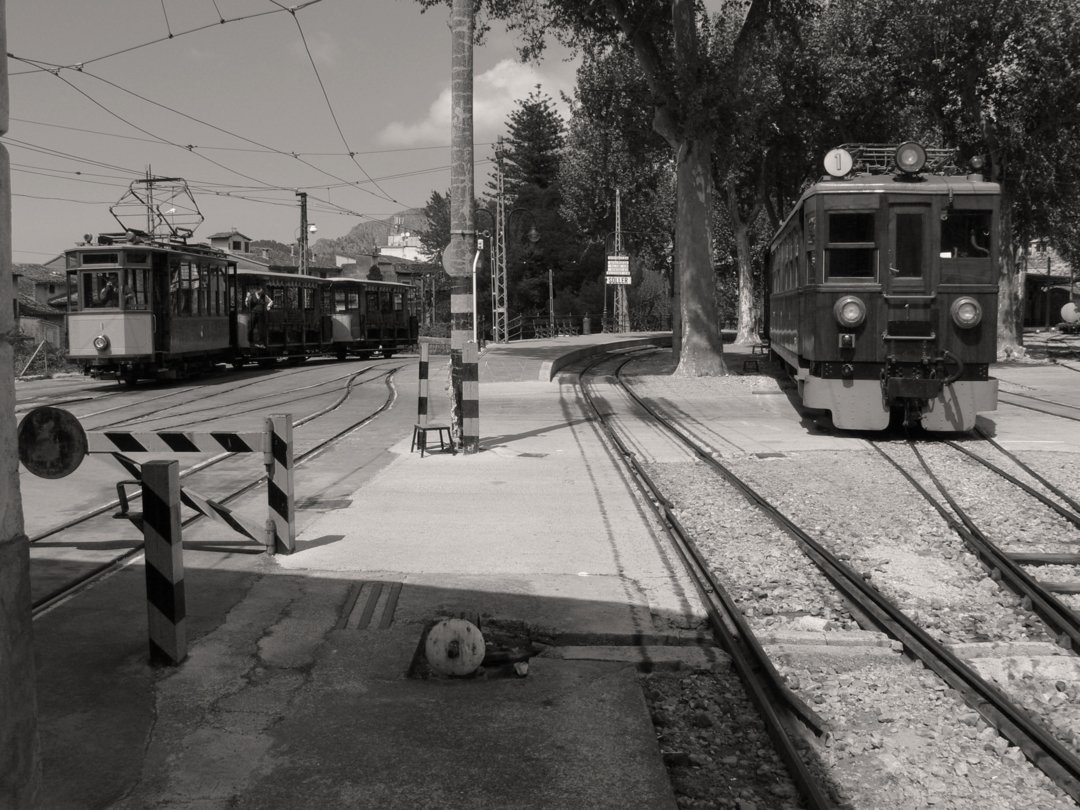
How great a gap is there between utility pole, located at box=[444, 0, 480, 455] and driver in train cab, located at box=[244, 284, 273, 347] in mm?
18592

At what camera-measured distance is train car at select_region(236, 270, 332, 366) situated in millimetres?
30188

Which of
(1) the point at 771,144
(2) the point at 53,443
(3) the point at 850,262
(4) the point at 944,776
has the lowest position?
(4) the point at 944,776

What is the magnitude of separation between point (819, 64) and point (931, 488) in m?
24.7

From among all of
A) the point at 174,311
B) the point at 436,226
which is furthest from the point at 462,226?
the point at 436,226

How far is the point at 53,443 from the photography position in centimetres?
340

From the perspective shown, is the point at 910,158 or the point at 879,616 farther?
the point at 910,158

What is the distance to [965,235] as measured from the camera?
13.1m

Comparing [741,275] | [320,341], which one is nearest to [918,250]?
[320,341]

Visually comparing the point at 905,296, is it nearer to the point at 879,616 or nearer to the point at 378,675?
the point at 879,616

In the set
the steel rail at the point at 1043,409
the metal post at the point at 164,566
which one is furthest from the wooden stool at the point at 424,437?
the steel rail at the point at 1043,409

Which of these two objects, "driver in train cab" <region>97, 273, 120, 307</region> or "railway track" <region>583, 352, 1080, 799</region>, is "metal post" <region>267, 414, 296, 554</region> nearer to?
"railway track" <region>583, 352, 1080, 799</region>

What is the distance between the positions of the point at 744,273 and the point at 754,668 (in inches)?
1489

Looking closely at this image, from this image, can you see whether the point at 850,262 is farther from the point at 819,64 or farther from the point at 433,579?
the point at 819,64

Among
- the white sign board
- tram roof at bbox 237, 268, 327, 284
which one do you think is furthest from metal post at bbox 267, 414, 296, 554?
the white sign board
